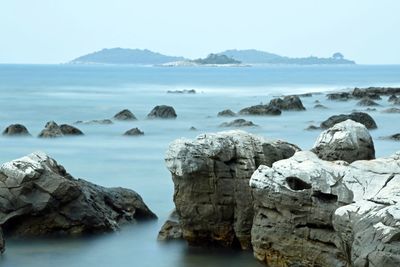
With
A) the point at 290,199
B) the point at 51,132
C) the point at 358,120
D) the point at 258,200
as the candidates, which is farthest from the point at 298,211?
the point at 358,120

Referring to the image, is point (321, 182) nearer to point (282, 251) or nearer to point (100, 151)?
point (282, 251)

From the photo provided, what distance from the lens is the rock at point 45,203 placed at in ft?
→ 46.9

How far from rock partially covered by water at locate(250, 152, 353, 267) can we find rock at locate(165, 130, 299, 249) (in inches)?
47.4

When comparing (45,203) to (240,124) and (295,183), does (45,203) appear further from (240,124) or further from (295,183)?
(240,124)

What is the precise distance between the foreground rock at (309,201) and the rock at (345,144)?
1740 mm

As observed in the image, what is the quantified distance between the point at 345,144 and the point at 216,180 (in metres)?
2.21

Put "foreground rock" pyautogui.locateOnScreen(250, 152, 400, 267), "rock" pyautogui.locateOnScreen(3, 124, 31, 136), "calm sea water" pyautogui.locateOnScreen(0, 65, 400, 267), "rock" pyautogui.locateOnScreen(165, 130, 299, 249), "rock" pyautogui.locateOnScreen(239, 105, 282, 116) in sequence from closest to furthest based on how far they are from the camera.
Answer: "foreground rock" pyautogui.locateOnScreen(250, 152, 400, 267), "rock" pyautogui.locateOnScreen(165, 130, 299, 249), "calm sea water" pyautogui.locateOnScreen(0, 65, 400, 267), "rock" pyautogui.locateOnScreen(3, 124, 31, 136), "rock" pyautogui.locateOnScreen(239, 105, 282, 116)

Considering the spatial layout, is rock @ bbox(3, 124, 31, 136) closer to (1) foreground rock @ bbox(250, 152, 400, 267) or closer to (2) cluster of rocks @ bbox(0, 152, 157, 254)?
(2) cluster of rocks @ bbox(0, 152, 157, 254)

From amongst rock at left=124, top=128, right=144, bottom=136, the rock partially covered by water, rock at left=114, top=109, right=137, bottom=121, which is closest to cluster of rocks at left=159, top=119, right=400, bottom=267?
the rock partially covered by water

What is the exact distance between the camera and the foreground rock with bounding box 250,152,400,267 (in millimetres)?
10969

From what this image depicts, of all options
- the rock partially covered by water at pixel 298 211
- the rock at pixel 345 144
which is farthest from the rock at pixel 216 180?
the rock partially covered by water at pixel 298 211

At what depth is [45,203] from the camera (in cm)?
1436

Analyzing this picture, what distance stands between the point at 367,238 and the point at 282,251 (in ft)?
9.27

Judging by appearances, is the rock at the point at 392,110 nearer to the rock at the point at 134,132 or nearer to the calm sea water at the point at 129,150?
the calm sea water at the point at 129,150
